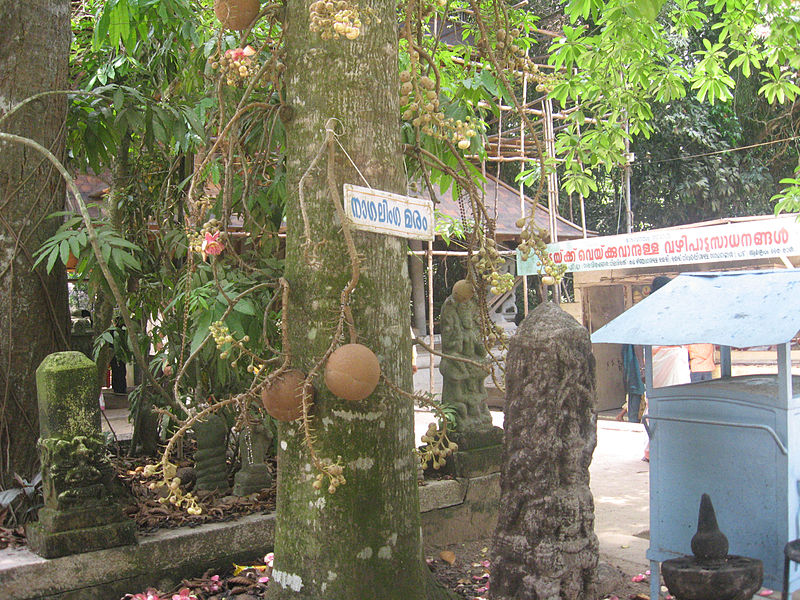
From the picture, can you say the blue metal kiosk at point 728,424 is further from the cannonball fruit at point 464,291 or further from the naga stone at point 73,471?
the naga stone at point 73,471

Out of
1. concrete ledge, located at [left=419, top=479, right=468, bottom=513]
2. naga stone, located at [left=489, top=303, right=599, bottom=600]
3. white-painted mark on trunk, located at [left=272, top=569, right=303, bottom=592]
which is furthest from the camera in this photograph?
concrete ledge, located at [left=419, top=479, right=468, bottom=513]

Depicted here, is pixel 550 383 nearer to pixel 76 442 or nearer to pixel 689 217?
pixel 76 442

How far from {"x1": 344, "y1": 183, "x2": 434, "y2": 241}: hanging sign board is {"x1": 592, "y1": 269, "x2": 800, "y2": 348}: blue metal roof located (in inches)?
59.1

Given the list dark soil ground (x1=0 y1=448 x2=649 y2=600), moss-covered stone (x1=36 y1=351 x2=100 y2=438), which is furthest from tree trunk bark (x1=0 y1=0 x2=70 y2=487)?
moss-covered stone (x1=36 y1=351 x2=100 y2=438)

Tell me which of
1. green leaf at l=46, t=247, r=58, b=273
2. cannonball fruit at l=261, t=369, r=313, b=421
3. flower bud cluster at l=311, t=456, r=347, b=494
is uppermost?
green leaf at l=46, t=247, r=58, b=273

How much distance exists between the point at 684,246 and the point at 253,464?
6.91m

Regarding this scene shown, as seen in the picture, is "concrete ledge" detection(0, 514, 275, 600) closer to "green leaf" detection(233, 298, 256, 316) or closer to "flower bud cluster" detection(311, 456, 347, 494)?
"green leaf" detection(233, 298, 256, 316)

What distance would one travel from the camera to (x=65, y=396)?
12.0ft

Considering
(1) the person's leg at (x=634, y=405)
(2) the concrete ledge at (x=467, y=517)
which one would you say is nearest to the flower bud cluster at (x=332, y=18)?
(2) the concrete ledge at (x=467, y=517)

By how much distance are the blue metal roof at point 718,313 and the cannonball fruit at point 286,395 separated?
6.23ft

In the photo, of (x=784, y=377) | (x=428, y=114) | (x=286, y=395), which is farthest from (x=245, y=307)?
(x=784, y=377)

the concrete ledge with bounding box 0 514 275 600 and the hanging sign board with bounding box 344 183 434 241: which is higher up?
the hanging sign board with bounding box 344 183 434 241

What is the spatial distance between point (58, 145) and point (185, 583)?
8.60 ft

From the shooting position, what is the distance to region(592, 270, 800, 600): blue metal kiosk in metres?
3.55
